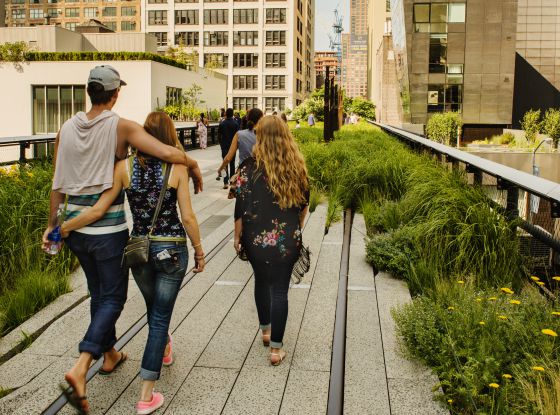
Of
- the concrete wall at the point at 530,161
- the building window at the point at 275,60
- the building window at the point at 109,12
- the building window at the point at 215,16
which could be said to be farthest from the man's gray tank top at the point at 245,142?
the building window at the point at 109,12

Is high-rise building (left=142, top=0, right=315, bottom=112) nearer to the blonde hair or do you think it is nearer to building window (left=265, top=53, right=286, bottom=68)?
building window (left=265, top=53, right=286, bottom=68)

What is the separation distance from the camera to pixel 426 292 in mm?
6184

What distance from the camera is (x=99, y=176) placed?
13.0ft

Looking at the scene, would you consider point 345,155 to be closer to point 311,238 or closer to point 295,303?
point 311,238

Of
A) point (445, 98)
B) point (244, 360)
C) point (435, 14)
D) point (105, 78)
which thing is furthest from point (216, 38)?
point (105, 78)

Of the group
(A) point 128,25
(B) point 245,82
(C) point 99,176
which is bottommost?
(C) point 99,176

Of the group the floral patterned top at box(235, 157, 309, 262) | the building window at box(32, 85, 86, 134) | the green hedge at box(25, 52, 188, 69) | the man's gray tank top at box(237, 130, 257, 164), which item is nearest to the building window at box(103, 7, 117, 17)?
the green hedge at box(25, 52, 188, 69)

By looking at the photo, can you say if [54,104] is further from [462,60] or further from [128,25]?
[128,25]

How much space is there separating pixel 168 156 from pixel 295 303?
9.29ft

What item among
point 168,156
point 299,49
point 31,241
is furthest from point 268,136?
point 299,49

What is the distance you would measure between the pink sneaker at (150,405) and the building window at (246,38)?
10403 cm

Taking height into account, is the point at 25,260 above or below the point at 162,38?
below

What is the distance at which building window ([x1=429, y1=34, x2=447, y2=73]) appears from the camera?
6372 centimetres

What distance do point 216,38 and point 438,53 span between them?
170 ft
